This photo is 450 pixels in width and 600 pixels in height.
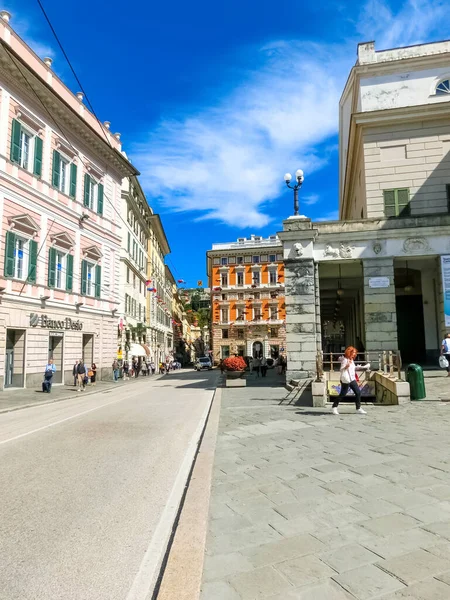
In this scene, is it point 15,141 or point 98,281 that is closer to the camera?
point 15,141

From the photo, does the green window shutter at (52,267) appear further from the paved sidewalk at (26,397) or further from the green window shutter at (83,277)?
the paved sidewalk at (26,397)

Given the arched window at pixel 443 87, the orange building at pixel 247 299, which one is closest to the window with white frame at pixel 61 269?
the arched window at pixel 443 87

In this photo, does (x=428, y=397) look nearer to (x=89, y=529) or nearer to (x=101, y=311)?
(x=89, y=529)

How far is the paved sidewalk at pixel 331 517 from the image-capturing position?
285cm

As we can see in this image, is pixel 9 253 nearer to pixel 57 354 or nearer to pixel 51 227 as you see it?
pixel 51 227

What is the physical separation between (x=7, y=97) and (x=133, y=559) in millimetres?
23144

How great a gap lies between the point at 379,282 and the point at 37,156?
17975 mm

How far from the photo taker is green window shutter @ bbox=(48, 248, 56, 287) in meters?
24.1

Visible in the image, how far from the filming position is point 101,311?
29.2m

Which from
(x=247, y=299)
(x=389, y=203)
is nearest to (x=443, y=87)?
(x=389, y=203)

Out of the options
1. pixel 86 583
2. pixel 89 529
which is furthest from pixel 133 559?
pixel 89 529

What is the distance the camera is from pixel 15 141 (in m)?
21.4

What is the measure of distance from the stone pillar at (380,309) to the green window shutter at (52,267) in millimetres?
16196

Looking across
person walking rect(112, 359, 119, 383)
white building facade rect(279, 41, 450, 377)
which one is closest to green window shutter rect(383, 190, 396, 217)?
white building facade rect(279, 41, 450, 377)
